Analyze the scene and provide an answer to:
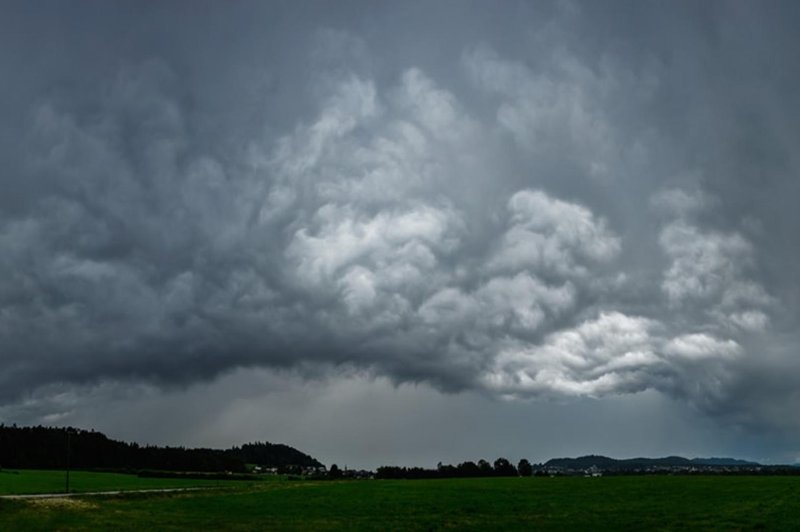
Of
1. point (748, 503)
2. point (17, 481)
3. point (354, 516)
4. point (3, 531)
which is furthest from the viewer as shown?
point (17, 481)

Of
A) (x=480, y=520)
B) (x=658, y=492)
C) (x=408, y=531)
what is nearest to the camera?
(x=408, y=531)

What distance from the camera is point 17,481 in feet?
456

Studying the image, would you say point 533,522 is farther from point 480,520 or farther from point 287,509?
point 287,509

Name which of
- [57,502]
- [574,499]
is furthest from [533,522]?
[57,502]

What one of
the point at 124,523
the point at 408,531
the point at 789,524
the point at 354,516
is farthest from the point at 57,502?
the point at 789,524

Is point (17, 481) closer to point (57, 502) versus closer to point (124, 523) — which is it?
point (57, 502)

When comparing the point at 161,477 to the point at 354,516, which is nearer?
the point at 354,516

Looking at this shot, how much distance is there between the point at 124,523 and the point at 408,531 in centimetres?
2705

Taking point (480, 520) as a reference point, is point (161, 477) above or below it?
below

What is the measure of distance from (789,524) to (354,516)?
36969mm

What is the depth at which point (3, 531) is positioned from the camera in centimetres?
5462

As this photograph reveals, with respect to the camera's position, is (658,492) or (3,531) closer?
(3,531)

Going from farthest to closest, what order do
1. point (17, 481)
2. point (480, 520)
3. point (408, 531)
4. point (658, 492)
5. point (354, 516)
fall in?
1. point (17, 481)
2. point (658, 492)
3. point (354, 516)
4. point (480, 520)
5. point (408, 531)

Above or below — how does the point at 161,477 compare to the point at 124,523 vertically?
below
